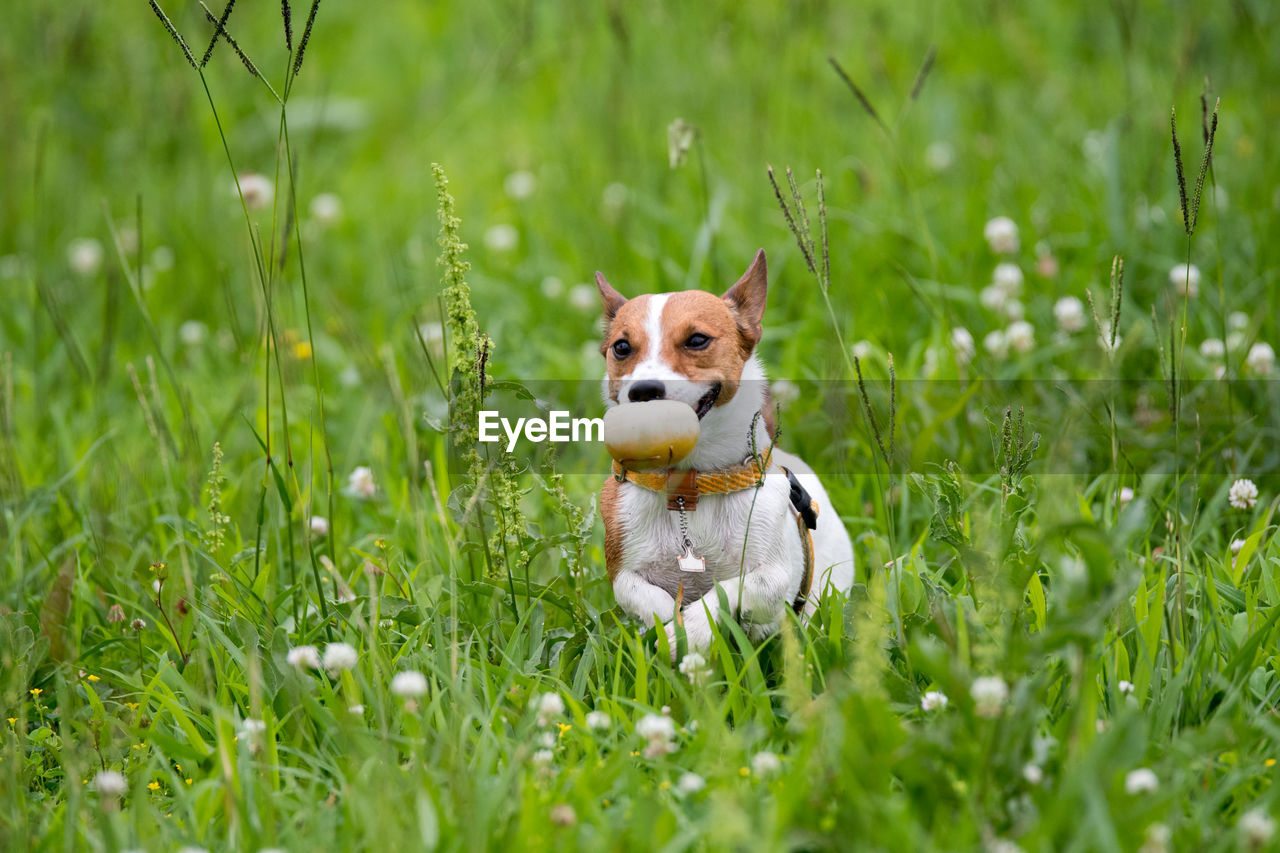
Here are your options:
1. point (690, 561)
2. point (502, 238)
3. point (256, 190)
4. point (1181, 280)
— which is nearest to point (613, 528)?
point (690, 561)

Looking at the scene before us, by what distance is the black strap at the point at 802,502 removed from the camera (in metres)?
2.74

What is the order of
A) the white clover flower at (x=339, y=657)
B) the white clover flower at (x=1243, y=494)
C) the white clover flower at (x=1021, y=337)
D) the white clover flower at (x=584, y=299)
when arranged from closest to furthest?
the white clover flower at (x=339, y=657) → the white clover flower at (x=1243, y=494) → the white clover flower at (x=1021, y=337) → the white clover flower at (x=584, y=299)

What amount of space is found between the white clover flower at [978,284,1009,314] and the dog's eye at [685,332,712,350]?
229 centimetres

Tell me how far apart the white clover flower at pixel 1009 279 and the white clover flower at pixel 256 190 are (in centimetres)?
339

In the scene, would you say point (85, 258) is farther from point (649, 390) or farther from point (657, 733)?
point (657, 733)

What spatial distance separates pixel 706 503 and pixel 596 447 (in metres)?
1.66

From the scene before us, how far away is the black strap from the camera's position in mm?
2740

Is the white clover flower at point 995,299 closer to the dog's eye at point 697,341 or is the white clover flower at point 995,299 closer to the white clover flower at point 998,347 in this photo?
the white clover flower at point 998,347

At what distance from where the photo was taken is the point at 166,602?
3.03 m

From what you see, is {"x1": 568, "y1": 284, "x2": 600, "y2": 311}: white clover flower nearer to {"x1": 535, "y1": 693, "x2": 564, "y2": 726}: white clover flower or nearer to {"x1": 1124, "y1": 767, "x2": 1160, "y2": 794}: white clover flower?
{"x1": 535, "y1": 693, "x2": 564, "y2": 726}: white clover flower

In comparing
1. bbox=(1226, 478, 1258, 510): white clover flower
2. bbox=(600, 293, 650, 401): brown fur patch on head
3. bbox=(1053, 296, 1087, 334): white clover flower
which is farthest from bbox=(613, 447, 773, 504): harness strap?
bbox=(1053, 296, 1087, 334): white clover flower

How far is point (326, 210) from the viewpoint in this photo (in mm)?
5965

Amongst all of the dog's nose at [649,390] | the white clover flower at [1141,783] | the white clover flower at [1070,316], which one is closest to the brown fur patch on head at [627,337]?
the dog's nose at [649,390]

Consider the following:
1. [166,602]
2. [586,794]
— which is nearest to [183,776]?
[166,602]
